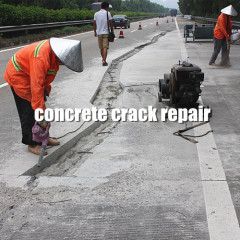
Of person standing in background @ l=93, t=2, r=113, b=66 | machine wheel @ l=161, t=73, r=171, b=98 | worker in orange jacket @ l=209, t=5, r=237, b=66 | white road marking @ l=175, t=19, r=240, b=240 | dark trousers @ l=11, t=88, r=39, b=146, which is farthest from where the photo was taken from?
person standing in background @ l=93, t=2, r=113, b=66

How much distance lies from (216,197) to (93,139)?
2.27 m

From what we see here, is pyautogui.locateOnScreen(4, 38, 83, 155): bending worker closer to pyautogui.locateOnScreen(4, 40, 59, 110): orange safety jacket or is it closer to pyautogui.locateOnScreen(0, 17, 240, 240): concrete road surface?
pyautogui.locateOnScreen(4, 40, 59, 110): orange safety jacket

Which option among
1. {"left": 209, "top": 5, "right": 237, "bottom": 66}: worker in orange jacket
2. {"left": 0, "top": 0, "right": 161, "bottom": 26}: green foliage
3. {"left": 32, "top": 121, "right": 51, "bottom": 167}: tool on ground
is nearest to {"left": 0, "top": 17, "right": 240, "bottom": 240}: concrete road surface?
{"left": 32, "top": 121, "right": 51, "bottom": 167}: tool on ground

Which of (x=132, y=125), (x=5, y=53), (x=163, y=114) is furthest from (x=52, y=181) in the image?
(x=5, y=53)

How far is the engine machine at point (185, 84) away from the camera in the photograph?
5.89 m

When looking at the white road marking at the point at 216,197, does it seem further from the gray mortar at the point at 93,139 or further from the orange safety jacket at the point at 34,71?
the orange safety jacket at the point at 34,71

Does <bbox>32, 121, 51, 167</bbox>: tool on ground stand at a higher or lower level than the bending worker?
lower

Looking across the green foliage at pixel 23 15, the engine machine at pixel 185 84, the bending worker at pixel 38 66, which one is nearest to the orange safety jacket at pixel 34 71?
the bending worker at pixel 38 66

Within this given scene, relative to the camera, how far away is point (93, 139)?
517 cm

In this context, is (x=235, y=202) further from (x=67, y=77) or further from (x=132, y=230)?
(x=67, y=77)

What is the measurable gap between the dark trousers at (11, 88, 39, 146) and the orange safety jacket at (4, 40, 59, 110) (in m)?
0.12

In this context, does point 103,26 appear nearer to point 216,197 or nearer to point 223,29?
point 223,29

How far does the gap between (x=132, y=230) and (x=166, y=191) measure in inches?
28.0

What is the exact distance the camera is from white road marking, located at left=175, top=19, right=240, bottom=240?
285 cm
